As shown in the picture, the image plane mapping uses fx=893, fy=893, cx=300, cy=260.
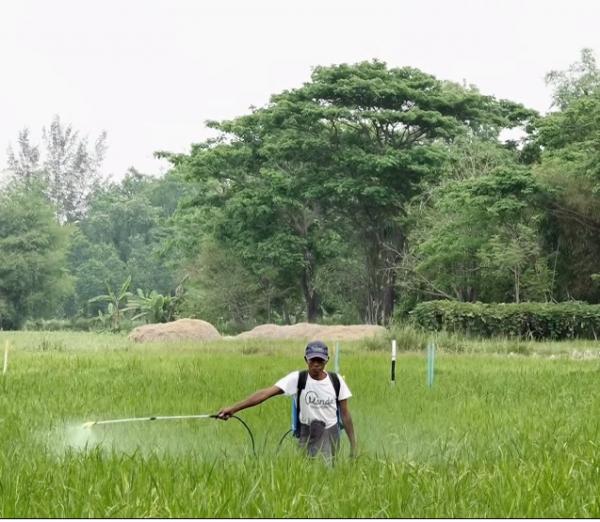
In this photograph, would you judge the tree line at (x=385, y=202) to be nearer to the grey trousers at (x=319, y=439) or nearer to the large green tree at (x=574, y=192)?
the large green tree at (x=574, y=192)

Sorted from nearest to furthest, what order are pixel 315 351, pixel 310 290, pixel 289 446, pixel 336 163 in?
pixel 315 351 → pixel 289 446 → pixel 336 163 → pixel 310 290

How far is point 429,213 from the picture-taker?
36062 millimetres

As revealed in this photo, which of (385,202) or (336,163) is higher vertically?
(336,163)

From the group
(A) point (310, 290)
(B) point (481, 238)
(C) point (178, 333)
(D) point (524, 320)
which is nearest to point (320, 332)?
(C) point (178, 333)

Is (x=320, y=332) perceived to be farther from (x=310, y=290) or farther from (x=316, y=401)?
(x=316, y=401)

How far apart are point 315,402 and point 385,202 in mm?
31130

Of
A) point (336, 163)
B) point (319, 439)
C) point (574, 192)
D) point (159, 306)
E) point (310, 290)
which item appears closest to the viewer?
point (319, 439)

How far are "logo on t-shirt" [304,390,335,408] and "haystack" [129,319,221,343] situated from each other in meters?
25.6

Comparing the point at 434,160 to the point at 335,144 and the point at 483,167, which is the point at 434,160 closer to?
the point at 483,167

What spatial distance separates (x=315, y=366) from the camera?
651cm

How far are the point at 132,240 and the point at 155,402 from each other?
193 feet

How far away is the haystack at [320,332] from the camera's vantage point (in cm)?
2869

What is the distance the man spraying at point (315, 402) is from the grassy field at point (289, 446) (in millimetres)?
163

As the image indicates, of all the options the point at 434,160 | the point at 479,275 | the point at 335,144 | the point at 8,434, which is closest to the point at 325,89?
the point at 335,144
